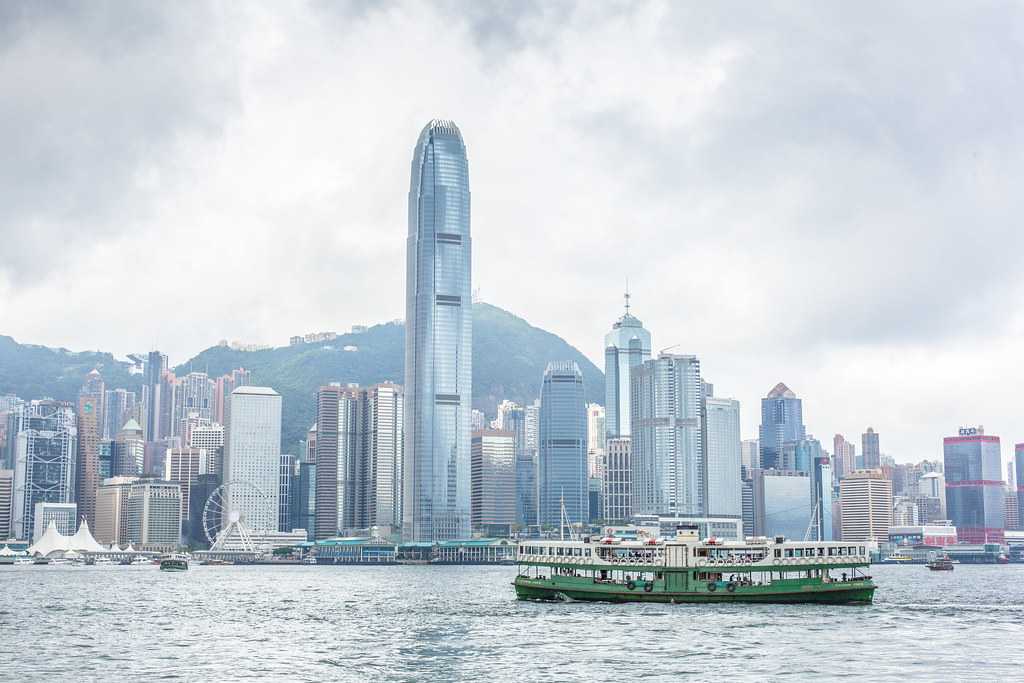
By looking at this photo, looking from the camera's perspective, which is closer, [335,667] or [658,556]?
[335,667]

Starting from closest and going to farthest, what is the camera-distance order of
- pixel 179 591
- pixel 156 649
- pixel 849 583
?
1. pixel 156 649
2. pixel 849 583
3. pixel 179 591

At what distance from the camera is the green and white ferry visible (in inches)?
4951

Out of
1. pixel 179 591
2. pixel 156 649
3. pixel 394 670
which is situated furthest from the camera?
pixel 179 591

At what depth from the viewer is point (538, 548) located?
136 metres

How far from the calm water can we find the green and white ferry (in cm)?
278

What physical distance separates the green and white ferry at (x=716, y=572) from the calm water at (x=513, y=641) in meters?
2.78

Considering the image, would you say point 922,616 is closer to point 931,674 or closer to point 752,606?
point 752,606

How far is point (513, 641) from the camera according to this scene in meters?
95.4

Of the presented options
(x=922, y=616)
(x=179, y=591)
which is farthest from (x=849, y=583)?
(x=179, y=591)

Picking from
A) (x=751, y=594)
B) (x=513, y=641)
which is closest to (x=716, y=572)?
(x=751, y=594)

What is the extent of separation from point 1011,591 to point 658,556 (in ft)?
296

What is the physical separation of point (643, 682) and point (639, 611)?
4496 centimetres

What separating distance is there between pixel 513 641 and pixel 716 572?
3681 cm

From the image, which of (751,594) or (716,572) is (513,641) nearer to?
(716,572)
